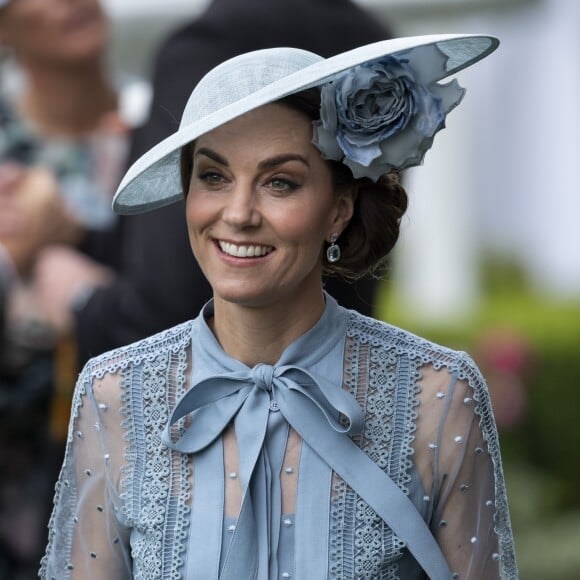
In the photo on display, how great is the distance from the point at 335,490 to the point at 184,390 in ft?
1.05

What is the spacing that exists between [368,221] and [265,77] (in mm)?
332

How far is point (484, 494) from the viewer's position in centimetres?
262

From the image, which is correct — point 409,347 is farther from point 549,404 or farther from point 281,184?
point 549,404

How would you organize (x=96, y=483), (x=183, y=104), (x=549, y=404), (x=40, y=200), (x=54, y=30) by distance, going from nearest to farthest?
(x=96, y=483) → (x=183, y=104) → (x=40, y=200) → (x=54, y=30) → (x=549, y=404)

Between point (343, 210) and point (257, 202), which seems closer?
point (257, 202)

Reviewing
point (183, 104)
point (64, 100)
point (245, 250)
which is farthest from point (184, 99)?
point (64, 100)

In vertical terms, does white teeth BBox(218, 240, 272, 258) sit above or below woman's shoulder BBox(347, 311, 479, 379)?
above

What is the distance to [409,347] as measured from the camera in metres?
2.65

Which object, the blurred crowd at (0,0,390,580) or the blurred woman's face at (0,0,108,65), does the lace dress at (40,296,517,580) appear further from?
the blurred woman's face at (0,0,108,65)

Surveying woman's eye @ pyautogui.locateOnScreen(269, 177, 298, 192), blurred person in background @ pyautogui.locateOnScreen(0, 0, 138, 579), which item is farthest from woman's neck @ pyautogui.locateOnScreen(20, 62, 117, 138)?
woman's eye @ pyautogui.locateOnScreen(269, 177, 298, 192)

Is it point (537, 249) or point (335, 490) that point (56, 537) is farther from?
point (537, 249)

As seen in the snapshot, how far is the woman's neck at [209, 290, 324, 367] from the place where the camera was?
2.58 meters

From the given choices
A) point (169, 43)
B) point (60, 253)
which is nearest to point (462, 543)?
point (169, 43)

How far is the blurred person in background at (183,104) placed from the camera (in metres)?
3.62
